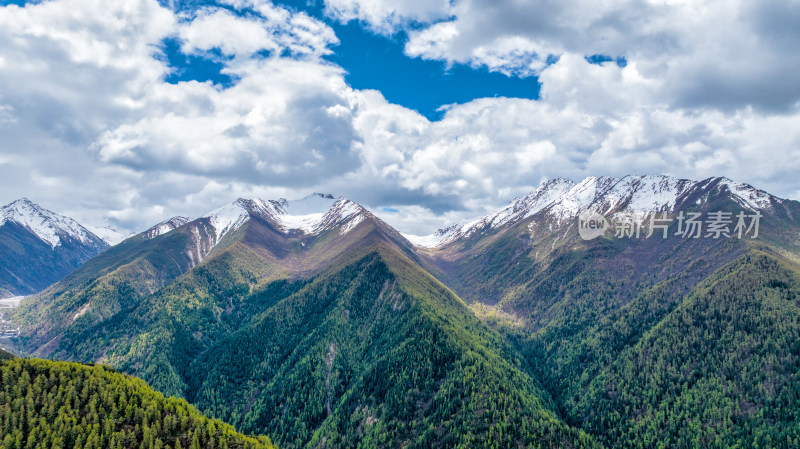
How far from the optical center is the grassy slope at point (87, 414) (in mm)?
144000

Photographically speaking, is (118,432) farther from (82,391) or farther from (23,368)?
(23,368)

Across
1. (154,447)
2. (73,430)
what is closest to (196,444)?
(154,447)

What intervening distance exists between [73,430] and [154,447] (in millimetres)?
29029

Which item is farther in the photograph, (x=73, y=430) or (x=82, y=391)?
(x=82, y=391)

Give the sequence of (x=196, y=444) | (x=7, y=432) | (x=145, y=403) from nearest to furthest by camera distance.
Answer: (x=7, y=432) < (x=196, y=444) < (x=145, y=403)

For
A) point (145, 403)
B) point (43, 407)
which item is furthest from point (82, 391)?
point (145, 403)

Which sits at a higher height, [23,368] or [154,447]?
[23,368]

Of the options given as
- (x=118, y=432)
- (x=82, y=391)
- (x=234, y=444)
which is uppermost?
(x=82, y=391)

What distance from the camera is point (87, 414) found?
152000 mm

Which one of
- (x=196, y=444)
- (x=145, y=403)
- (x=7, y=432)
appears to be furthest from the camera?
(x=145, y=403)

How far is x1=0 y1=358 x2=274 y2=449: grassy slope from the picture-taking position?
144000 mm

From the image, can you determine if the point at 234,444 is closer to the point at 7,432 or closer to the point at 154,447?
the point at 154,447

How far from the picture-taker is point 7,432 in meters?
142

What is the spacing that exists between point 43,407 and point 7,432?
11.0 m
